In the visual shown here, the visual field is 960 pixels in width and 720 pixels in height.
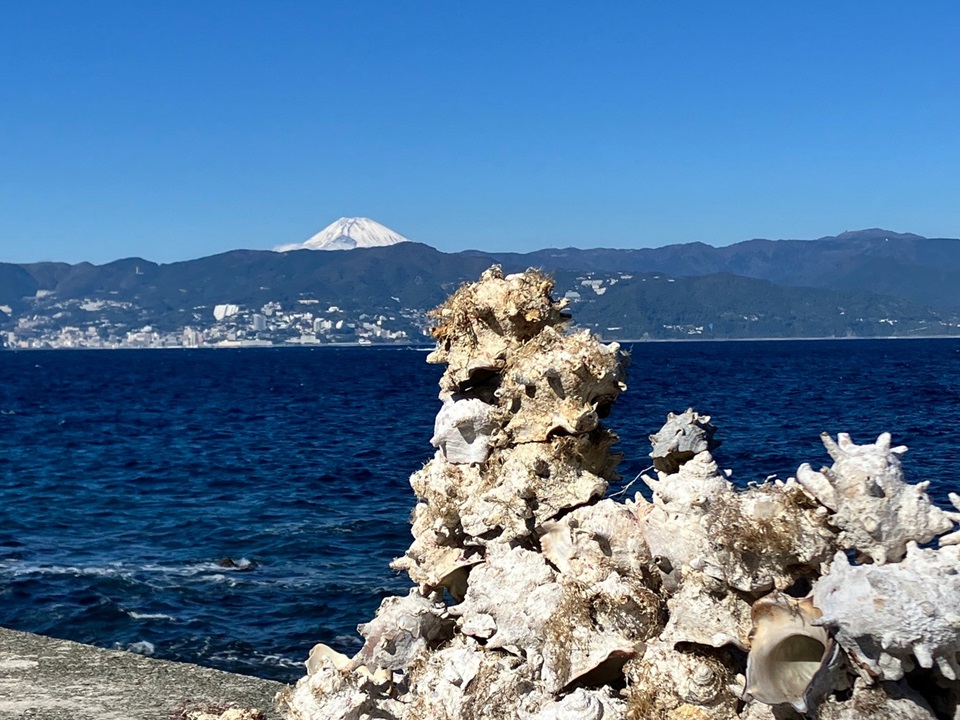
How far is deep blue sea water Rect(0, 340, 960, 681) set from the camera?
17047 millimetres

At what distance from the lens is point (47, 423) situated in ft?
Result: 179

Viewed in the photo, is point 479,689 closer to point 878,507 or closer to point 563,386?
point 563,386

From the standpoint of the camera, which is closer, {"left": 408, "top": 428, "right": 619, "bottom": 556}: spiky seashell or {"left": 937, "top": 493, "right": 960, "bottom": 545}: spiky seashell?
{"left": 937, "top": 493, "right": 960, "bottom": 545}: spiky seashell

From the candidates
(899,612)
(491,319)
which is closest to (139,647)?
(491,319)

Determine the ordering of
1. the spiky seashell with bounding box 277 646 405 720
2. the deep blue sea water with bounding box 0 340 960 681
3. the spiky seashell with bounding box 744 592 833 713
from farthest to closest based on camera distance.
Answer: the deep blue sea water with bounding box 0 340 960 681, the spiky seashell with bounding box 277 646 405 720, the spiky seashell with bounding box 744 592 833 713

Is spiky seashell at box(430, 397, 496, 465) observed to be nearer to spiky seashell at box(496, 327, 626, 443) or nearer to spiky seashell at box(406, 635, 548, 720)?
spiky seashell at box(496, 327, 626, 443)

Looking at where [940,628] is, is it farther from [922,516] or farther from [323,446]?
[323,446]

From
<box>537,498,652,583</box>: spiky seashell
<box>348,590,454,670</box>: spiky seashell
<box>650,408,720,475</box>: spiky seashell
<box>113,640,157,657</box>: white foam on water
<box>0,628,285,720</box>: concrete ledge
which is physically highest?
<box>650,408,720,475</box>: spiky seashell

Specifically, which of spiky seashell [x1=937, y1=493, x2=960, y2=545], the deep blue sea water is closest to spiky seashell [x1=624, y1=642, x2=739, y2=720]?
spiky seashell [x1=937, y1=493, x2=960, y2=545]

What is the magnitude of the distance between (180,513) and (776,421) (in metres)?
24.1

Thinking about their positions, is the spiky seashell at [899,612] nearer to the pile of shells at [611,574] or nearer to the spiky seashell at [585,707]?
the pile of shells at [611,574]

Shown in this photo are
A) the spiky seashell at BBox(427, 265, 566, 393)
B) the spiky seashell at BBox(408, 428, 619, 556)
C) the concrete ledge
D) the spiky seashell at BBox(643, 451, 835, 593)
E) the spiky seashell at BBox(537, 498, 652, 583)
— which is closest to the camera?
the spiky seashell at BBox(643, 451, 835, 593)

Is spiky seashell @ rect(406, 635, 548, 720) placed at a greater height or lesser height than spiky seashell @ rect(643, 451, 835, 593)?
lesser

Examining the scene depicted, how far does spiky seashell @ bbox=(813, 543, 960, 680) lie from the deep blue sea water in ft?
35.6
